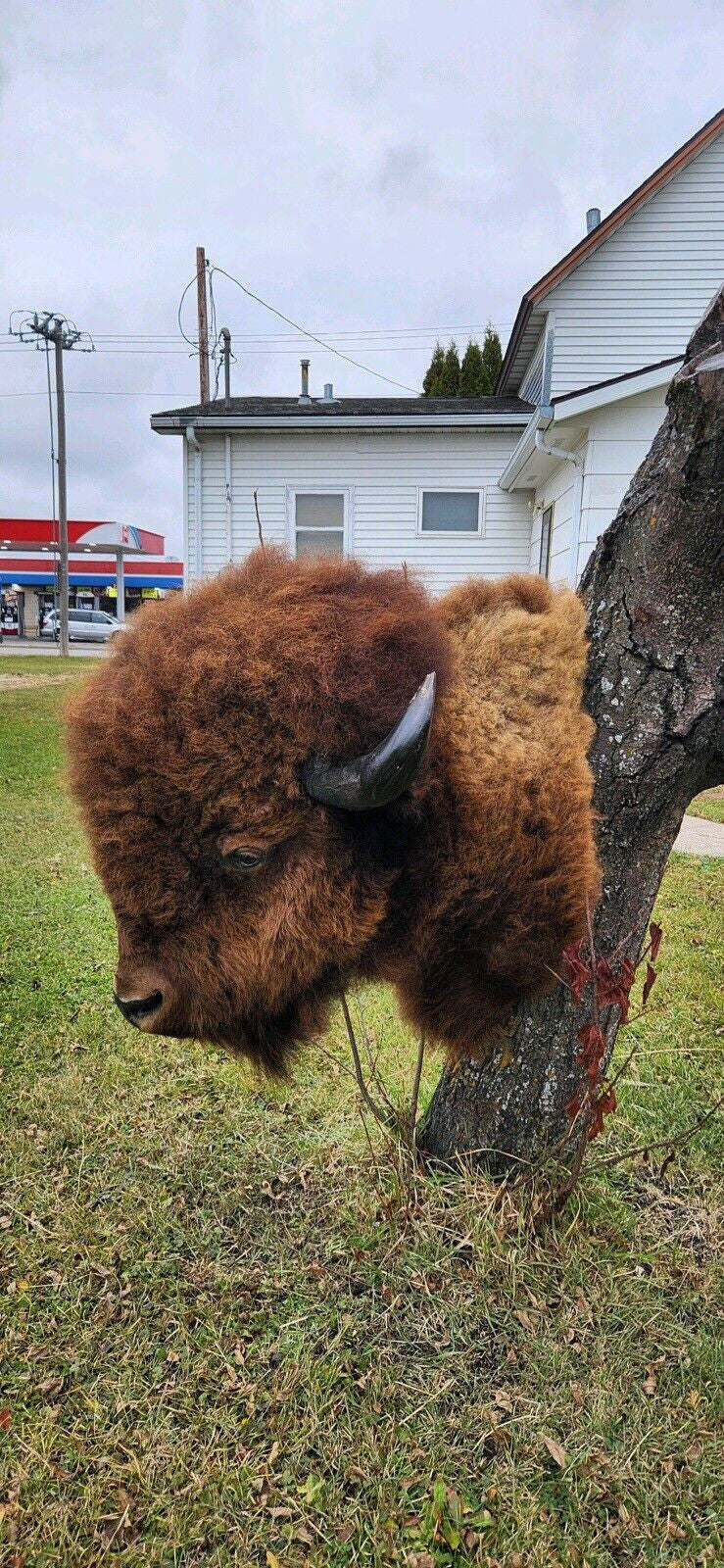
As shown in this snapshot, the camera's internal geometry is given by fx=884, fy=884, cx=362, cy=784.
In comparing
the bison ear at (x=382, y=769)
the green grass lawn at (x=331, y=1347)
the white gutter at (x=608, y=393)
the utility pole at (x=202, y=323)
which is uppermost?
the utility pole at (x=202, y=323)

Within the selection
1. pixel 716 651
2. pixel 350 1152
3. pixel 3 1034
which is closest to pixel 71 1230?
pixel 350 1152

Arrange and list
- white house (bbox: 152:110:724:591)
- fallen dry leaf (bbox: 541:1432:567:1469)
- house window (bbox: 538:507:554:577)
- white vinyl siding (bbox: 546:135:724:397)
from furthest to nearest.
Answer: house window (bbox: 538:507:554:577) < white vinyl siding (bbox: 546:135:724:397) < white house (bbox: 152:110:724:591) < fallen dry leaf (bbox: 541:1432:567:1469)

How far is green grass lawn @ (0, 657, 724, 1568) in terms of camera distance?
201cm

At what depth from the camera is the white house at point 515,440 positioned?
12188mm

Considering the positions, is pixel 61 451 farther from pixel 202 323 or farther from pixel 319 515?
pixel 319 515

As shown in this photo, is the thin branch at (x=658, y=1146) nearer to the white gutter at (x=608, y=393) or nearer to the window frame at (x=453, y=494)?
the white gutter at (x=608, y=393)

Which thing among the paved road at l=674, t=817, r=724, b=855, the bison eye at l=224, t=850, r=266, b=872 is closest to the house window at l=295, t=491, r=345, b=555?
the paved road at l=674, t=817, r=724, b=855

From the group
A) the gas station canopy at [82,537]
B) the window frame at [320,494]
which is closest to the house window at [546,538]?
the window frame at [320,494]

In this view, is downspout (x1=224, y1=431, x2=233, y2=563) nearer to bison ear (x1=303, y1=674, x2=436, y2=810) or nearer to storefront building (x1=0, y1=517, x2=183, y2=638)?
bison ear (x1=303, y1=674, x2=436, y2=810)

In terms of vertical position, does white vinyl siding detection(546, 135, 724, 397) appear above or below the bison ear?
above

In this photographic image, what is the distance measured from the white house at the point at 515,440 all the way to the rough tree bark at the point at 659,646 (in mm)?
10016

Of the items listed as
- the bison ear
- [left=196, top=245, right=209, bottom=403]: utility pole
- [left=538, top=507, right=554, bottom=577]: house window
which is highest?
[left=196, top=245, right=209, bottom=403]: utility pole

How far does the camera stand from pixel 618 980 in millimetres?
2176

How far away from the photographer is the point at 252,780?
1.71 m
